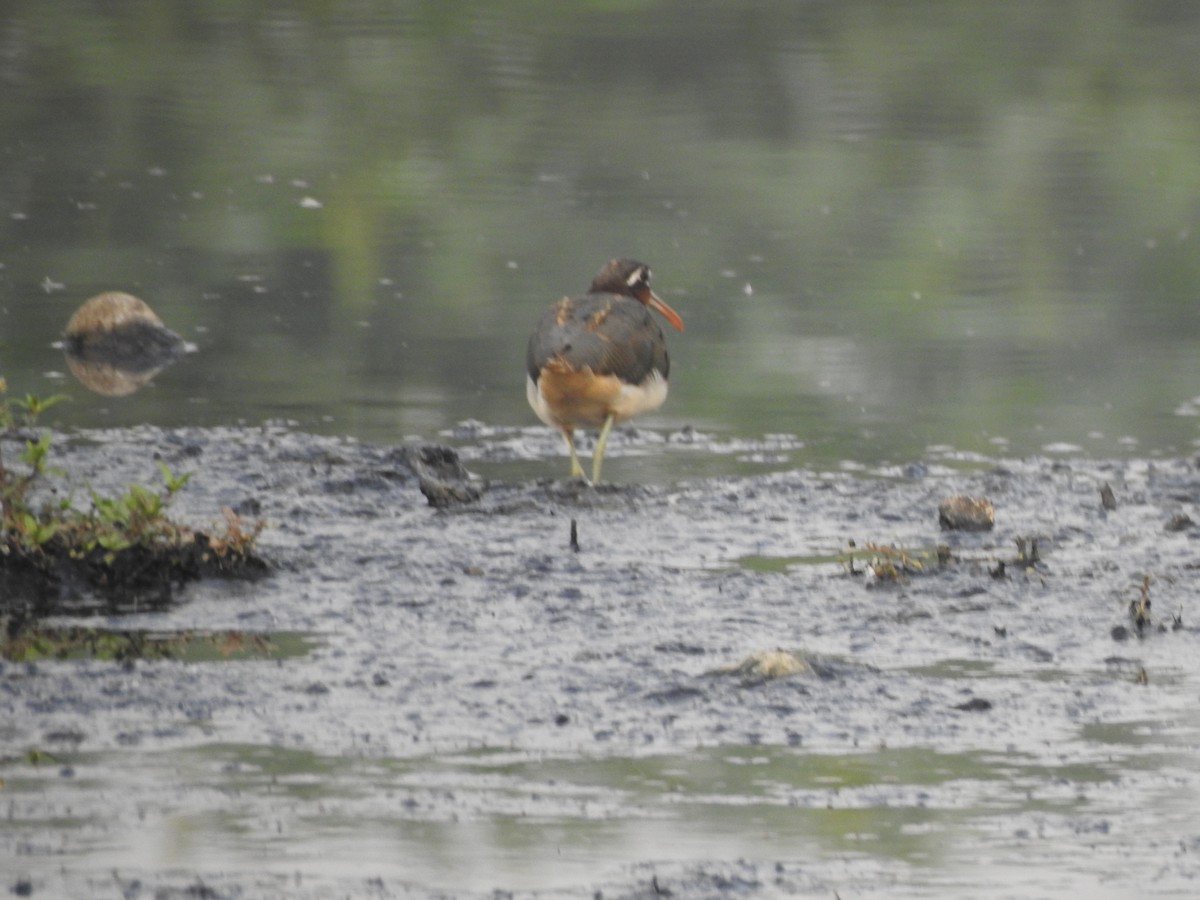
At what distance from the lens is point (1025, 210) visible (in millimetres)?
19016

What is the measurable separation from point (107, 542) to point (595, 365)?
2.74 m

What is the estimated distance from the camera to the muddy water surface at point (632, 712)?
200 inches

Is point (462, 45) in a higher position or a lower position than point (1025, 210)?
higher

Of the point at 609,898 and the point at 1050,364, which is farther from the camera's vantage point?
the point at 1050,364

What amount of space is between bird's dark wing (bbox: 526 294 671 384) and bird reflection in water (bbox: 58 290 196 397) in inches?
123

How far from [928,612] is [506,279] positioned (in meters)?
8.14

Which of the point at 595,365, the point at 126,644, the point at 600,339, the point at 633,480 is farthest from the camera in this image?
the point at 633,480

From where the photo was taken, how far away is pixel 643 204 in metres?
18.6

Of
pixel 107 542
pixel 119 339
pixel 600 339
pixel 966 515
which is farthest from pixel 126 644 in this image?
pixel 119 339

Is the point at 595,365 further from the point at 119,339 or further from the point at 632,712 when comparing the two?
the point at 119,339

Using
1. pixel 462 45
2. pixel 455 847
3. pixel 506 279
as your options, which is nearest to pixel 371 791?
pixel 455 847

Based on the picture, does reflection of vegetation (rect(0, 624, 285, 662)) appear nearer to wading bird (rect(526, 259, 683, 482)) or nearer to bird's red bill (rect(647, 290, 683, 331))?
wading bird (rect(526, 259, 683, 482))

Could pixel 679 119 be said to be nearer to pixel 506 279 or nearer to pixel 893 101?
pixel 893 101

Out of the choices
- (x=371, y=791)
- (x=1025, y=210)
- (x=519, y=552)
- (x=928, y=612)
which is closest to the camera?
(x=371, y=791)
